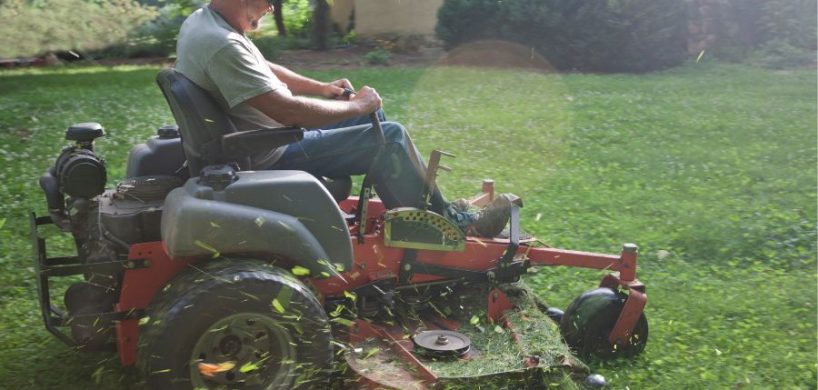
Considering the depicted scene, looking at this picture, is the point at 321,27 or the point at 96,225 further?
the point at 321,27

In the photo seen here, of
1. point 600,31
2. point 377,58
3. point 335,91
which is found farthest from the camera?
point 377,58

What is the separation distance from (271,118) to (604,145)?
19.6 ft

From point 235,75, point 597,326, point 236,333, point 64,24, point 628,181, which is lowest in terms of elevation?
point 628,181

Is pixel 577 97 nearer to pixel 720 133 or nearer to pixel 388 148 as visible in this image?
pixel 720 133

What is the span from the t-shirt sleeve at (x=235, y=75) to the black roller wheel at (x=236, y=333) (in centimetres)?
67

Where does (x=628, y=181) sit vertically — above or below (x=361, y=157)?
below

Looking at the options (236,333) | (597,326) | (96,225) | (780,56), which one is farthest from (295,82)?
(780,56)

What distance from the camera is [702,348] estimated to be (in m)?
4.41

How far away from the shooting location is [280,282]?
3.28 metres

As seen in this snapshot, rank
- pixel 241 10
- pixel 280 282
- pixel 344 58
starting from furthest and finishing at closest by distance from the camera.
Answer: pixel 344 58 < pixel 241 10 < pixel 280 282

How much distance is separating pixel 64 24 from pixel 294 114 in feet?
44.7

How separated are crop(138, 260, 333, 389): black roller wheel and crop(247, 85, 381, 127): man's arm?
63 centimetres

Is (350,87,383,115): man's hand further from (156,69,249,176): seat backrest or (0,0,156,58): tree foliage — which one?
(0,0,156,58): tree foliage

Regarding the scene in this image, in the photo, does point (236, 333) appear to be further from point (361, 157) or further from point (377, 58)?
point (377, 58)
